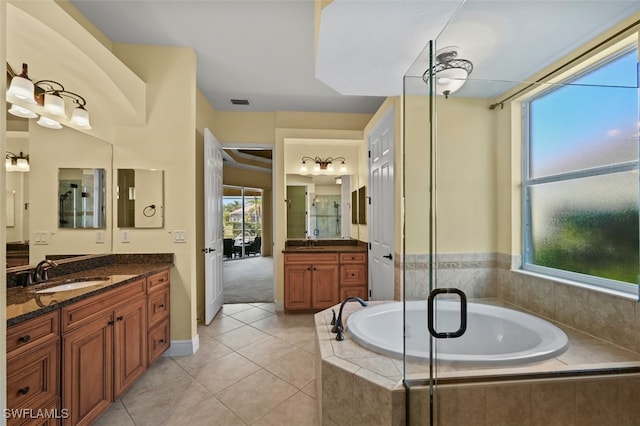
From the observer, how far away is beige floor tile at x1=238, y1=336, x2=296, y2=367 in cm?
246

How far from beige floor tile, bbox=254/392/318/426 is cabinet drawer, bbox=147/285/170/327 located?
1239 mm

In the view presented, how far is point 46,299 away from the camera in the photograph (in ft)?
4.70

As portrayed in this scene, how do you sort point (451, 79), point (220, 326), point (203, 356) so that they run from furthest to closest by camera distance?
1. point (220, 326)
2. point (203, 356)
3. point (451, 79)

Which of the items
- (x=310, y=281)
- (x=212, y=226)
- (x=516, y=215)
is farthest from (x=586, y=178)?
(x=212, y=226)

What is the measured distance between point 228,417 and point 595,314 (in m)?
2.31

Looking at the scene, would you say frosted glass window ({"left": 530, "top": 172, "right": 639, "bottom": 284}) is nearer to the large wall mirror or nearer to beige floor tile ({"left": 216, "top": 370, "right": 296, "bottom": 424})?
beige floor tile ({"left": 216, "top": 370, "right": 296, "bottom": 424})

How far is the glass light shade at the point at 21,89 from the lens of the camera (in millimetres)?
1623

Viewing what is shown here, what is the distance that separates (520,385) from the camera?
3.87ft

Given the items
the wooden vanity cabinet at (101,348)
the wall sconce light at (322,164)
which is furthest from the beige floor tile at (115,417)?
the wall sconce light at (322,164)

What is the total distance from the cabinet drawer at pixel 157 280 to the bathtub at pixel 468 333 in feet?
5.53

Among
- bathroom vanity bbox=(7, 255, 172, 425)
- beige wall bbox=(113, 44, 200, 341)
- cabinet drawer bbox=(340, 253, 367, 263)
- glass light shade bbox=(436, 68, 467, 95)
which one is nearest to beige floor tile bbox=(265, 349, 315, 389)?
beige wall bbox=(113, 44, 200, 341)

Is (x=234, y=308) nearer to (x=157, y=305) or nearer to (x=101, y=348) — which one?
(x=157, y=305)

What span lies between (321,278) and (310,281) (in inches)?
6.1

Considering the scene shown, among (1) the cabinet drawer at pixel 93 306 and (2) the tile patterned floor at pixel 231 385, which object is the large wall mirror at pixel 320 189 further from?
(1) the cabinet drawer at pixel 93 306
